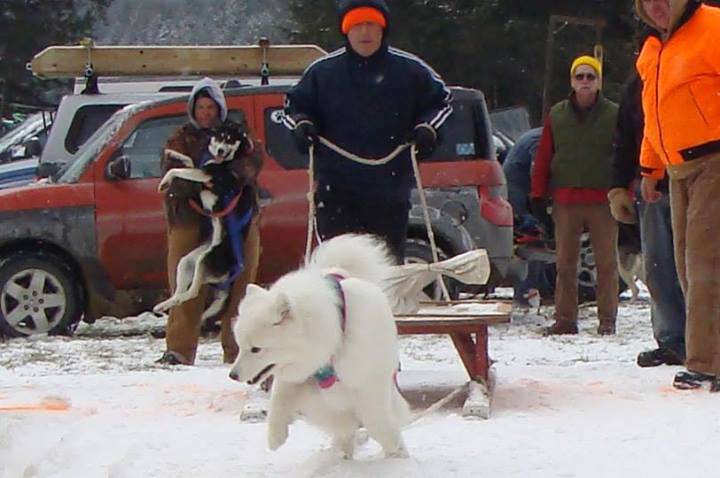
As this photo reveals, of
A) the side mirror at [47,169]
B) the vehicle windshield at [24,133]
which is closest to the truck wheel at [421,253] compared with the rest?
the side mirror at [47,169]

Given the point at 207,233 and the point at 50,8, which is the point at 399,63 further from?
the point at 50,8

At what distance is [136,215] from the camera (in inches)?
384

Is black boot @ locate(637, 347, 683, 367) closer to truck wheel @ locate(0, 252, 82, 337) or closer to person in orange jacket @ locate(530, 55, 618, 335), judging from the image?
person in orange jacket @ locate(530, 55, 618, 335)

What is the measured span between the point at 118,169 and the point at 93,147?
1.19ft

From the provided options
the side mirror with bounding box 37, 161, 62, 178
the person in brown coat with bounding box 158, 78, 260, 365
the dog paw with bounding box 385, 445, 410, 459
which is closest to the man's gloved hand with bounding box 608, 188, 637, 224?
the person in brown coat with bounding box 158, 78, 260, 365

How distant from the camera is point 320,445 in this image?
16.4 feet

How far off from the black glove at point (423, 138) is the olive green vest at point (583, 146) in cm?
345

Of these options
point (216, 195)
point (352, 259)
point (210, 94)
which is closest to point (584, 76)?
point (210, 94)

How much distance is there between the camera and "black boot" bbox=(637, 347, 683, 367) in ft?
22.8

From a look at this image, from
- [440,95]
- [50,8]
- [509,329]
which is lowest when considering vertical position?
[509,329]

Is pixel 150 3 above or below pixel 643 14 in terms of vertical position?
above

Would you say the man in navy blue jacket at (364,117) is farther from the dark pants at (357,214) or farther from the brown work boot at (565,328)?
the brown work boot at (565,328)

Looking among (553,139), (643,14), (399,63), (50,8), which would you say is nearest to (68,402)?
(399,63)

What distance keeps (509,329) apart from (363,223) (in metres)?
4.19
